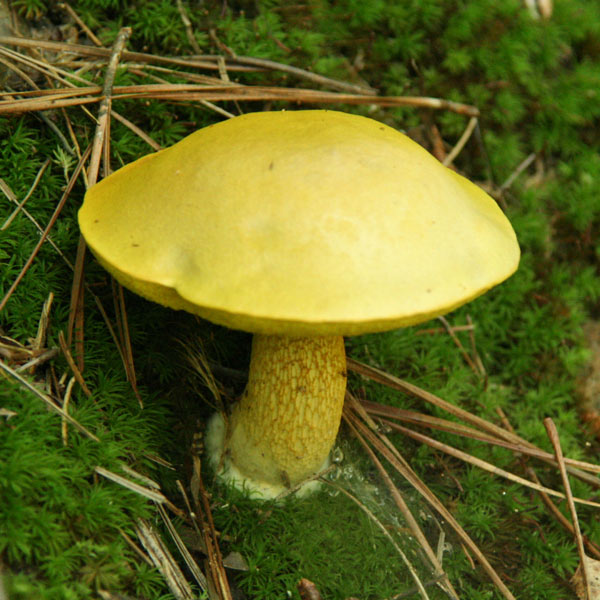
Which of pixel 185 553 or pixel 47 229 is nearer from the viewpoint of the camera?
pixel 185 553

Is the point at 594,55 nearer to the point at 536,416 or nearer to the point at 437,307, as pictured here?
the point at 536,416

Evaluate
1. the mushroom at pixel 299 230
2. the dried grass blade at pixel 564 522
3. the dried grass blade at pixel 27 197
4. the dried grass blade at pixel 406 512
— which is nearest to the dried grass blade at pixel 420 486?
the dried grass blade at pixel 406 512

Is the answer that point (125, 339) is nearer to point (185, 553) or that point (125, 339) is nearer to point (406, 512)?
point (185, 553)

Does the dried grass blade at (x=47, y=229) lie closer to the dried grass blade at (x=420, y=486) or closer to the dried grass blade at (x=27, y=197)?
the dried grass blade at (x=27, y=197)

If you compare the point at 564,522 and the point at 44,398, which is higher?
the point at 44,398

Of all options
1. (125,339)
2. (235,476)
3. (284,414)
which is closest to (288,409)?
(284,414)

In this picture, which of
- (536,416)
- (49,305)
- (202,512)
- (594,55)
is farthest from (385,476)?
(594,55)

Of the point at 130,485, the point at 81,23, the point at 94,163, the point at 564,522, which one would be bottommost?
the point at 564,522
